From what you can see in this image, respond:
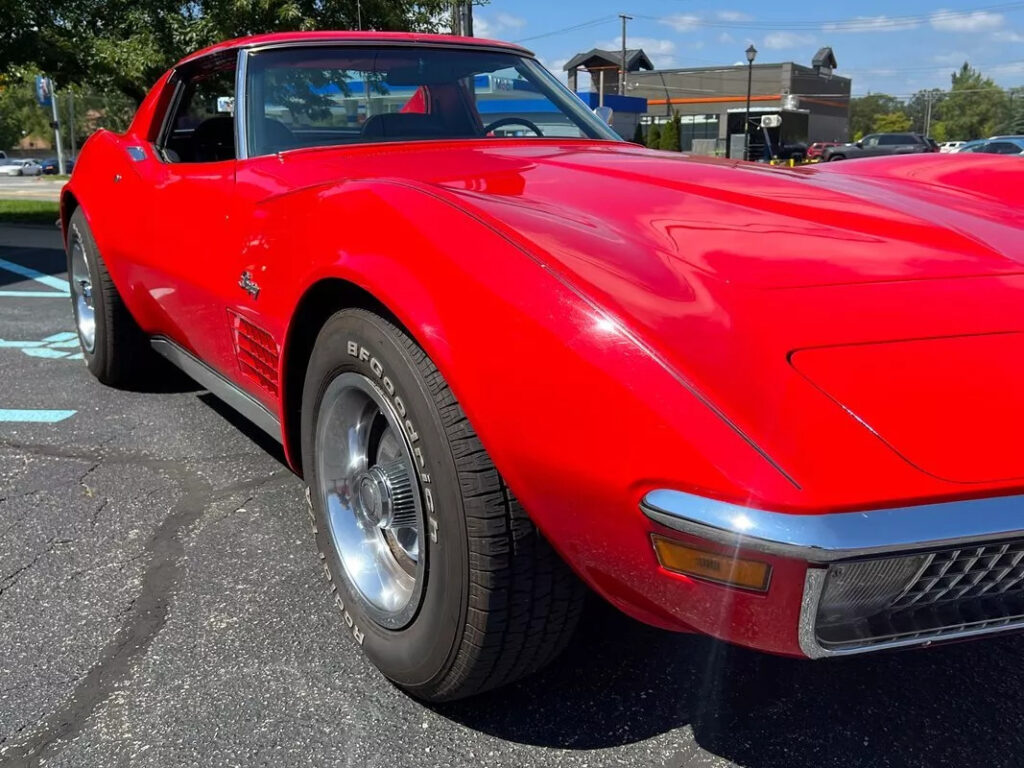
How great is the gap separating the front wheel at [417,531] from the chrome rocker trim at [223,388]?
0.34m

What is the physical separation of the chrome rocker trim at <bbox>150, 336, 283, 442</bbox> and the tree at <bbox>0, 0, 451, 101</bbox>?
8.17 m

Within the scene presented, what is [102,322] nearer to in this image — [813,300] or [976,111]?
[813,300]

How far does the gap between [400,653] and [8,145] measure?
93.8 m

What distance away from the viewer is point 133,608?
2.12 meters

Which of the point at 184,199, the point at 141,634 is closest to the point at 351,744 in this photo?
the point at 141,634

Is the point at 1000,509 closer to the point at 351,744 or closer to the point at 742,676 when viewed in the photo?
the point at 742,676

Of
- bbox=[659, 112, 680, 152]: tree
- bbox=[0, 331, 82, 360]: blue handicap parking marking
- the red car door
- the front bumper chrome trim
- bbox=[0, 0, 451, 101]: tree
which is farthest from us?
bbox=[659, 112, 680, 152]: tree

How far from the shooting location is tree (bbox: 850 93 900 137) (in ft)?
357

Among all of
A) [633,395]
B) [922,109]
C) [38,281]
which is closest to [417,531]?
[633,395]

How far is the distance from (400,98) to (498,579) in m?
1.95

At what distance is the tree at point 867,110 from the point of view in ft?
357

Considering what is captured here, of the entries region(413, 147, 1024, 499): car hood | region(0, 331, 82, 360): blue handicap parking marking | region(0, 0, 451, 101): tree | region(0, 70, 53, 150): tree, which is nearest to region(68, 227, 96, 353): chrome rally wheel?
region(0, 331, 82, 360): blue handicap parking marking

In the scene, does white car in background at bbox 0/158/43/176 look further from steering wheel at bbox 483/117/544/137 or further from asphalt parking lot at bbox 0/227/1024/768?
asphalt parking lot at bbox 0/227/1024/768

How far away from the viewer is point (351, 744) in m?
1.64
